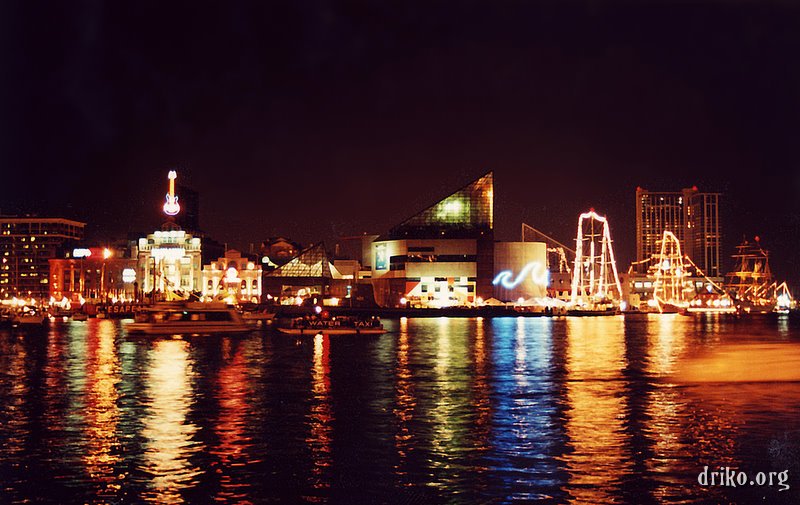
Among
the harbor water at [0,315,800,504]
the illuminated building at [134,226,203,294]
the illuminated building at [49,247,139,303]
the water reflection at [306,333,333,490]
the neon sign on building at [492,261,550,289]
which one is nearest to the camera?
the harbor water at [0,315,800,504]

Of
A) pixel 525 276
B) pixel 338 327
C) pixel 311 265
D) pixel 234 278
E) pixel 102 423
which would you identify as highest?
pixel 311 265

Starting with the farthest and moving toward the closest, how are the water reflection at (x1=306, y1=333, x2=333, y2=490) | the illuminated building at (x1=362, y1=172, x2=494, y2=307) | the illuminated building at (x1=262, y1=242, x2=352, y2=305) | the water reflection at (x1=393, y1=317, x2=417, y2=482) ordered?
the illuminated building at (x1=262, y1=242, x2=352, y2=305)
the illuminated building at (x1=362, y1=172, x2=494, y2=307)
the water reflection at (x1=393, y1=317, x2=417, y2=482)
the water reflection at (x1=306, y1=333, x2=333, y2=490)

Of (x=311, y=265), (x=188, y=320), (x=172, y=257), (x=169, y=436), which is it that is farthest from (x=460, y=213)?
(x=169, y=436)

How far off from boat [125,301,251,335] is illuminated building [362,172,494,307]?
75.6 metres

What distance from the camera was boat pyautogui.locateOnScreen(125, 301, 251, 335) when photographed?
8506 cm

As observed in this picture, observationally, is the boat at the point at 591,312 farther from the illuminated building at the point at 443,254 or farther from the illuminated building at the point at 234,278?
the illuminated building at the point at 234,278

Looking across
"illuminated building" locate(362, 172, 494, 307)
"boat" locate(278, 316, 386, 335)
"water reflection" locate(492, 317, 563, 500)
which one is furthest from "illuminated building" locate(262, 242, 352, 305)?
"water reflection" locate(492, 317, 563, 500)

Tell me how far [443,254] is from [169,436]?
145 m

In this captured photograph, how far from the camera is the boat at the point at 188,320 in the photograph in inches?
3349

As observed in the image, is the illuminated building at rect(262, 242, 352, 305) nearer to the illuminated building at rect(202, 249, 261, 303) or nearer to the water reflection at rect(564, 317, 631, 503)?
the illuminated building at rect(202, 249, 261, 303)

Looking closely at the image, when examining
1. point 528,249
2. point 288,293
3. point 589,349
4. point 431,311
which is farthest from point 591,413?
point 288,293

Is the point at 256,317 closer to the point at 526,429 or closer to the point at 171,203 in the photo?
the point at 171,203

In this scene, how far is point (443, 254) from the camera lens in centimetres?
16825

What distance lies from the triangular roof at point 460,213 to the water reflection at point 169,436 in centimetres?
12978
